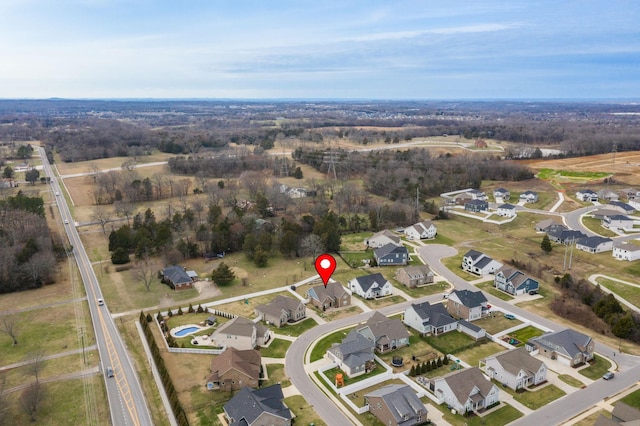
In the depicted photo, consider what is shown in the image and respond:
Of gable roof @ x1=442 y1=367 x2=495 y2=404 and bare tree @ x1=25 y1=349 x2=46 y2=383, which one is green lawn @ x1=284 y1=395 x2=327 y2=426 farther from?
bare tree @ x1=25 y1=349 x2=46 y2=383

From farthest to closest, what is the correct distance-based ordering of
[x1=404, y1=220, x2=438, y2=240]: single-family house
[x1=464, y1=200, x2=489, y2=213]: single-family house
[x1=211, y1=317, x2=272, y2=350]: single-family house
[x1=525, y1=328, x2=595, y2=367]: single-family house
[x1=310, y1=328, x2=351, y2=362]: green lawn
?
[x1=464, y1=200, x2=489, y2=213]: single-family house
[x1=404, y1=220, x2=438, y2=240]: single-family house
[x1=211, y1=317, x2=272, y2=350]: single-family house
[x1=310, y1=328, x2=351, y2=362]: green lawn
[x1=525, y1=328, x2=595, y2=367]: single-family house

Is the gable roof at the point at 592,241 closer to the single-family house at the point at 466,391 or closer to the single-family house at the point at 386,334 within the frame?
the single-family house at the point at 386,334

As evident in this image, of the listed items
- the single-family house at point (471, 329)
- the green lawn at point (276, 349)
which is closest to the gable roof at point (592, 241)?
the single-family house at point (471, 329)

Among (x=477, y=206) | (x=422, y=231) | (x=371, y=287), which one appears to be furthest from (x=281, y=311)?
(x=477, y=206)

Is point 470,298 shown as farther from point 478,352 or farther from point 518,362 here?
point 518,362

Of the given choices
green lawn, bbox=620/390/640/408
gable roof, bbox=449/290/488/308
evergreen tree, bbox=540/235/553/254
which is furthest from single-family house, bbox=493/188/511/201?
green lawn, bbox=620/390/640/408
